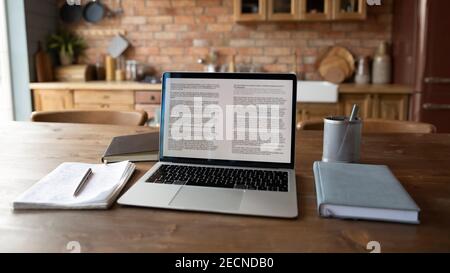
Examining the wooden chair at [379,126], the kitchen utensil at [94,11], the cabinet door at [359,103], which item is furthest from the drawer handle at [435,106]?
the kitchen utensil at [94,11]

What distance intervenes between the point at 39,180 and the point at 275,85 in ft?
2.04

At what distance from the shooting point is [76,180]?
0.90 metres

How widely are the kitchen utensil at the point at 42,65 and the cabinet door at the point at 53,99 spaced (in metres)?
0.17

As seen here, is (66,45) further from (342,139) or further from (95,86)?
(342,139)

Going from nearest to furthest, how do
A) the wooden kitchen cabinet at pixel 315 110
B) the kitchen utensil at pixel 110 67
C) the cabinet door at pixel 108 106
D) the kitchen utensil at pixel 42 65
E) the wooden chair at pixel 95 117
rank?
the wooden chair at pixel 95 117 → the wooden kitchen cabinet at pixel 315 110 → the cabinet door at pixel 108 106 → the kitchen utensil at pixel 42 65 → the kitchen utensil at pixel 110 67

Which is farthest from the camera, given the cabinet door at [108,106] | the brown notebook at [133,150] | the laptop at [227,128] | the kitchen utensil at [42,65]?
the kitchen utensil at [42,65]

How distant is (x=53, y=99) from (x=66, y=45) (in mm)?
636

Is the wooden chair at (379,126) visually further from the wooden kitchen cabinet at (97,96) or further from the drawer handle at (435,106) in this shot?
the wooden kitchen cabinet at (97,96)

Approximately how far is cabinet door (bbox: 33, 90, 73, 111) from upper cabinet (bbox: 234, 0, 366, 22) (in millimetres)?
1648

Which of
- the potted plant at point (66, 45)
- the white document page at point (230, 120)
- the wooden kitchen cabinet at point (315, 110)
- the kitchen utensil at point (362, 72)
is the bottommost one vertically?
the wooden kitchen cabinet at point (315, 110)

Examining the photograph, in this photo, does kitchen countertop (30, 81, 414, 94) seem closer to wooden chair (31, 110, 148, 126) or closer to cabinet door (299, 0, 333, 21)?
cabinet door (299, 0, 333, 21)

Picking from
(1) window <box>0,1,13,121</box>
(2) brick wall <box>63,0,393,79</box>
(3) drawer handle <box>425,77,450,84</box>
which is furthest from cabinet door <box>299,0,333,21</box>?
(1) window <box>0,1,13,121</box>

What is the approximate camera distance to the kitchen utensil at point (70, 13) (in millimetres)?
4012

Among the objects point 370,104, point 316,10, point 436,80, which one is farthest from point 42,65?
point 436,80
